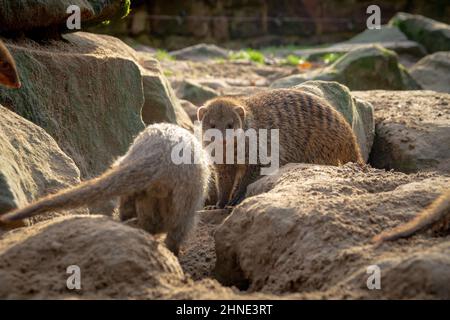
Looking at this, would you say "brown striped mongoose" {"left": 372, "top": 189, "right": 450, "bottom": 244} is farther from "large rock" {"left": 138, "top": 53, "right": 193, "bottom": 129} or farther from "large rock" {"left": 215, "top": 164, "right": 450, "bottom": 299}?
"large rock" {"left": 138, "top": 53, "right": 193, "bottom": 129}

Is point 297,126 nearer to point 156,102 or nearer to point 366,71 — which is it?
point 156,102

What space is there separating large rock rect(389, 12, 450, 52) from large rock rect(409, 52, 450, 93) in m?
2.05

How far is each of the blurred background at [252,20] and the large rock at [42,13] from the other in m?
7.79

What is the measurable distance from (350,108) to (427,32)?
5.79 m

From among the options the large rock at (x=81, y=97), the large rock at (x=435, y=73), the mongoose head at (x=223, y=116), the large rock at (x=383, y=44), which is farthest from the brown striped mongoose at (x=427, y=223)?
the large rock at (x=383, y=44)

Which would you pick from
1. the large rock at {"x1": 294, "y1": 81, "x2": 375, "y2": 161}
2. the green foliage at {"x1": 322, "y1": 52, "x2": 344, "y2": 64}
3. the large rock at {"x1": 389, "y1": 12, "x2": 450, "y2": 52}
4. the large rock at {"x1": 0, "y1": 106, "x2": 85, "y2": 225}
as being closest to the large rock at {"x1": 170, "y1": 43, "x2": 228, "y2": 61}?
the green foliage at {"x1": 322, "y1": 52, "x2": 344, "y2": 64}

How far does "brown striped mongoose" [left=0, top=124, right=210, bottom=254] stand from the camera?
9.07 feet

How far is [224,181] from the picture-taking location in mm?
4730

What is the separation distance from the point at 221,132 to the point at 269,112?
19.7 inches

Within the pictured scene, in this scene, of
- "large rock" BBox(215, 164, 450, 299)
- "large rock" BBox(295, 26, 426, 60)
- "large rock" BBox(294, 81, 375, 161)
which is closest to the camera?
"large rock" BBox(215, 164, 450, 299)

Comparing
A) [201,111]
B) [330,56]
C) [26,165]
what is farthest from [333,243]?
[330,56]

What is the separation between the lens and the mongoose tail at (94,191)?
8.82 feet
